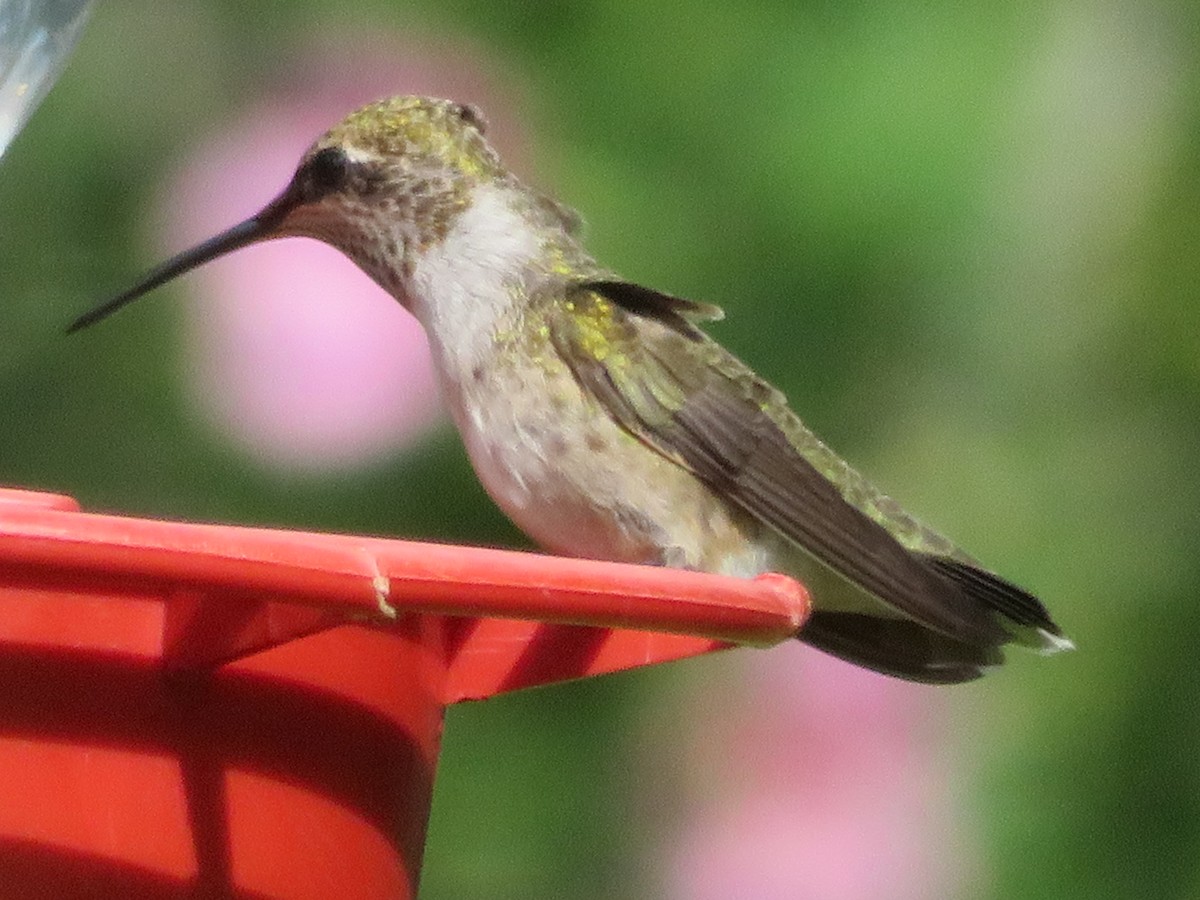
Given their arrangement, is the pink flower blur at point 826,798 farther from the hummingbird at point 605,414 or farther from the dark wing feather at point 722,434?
the dark wing feather at point 722,434

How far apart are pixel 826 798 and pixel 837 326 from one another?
84cm

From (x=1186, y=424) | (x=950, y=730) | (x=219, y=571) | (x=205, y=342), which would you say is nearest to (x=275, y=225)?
(x=205, y=342)

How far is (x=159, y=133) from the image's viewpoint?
3.54 metres

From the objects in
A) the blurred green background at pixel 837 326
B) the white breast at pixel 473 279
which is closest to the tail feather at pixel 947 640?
the white breast at pixel 473 279

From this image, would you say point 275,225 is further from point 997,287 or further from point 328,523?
point 997,287

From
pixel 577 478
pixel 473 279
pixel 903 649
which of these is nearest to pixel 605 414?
pixel 577 478

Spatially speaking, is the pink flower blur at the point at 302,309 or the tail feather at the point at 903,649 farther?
the pink flower blur at the point at 302,309

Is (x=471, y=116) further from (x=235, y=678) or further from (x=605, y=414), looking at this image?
(x=235, y=678)

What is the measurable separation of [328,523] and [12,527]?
1.96 m

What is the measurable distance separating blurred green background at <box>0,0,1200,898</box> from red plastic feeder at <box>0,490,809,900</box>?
1.59 meters

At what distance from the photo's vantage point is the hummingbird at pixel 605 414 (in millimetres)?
2295

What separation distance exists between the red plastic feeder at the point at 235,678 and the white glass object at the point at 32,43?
1.40m

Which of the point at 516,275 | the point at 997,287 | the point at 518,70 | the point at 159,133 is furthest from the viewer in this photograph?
the point at 997,287

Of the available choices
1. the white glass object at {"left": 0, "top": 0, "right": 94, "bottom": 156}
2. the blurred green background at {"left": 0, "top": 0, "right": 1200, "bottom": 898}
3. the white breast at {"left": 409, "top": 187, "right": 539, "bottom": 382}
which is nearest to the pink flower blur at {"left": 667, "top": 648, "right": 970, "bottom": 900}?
the blurred green background at {"left": 0, "top": 0, "right": 1200, "bottom": 898}
